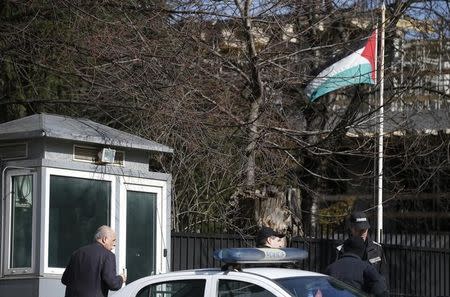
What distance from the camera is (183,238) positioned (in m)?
13.3

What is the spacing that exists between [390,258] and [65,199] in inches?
254

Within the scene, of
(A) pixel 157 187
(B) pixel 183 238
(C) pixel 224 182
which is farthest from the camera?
(C) pixel 224 182

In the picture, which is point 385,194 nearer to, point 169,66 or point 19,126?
point 169,66

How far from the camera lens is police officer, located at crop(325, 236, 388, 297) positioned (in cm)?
865

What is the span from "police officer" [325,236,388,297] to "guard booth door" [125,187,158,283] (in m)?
3.71

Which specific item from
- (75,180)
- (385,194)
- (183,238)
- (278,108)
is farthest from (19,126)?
(385,194)

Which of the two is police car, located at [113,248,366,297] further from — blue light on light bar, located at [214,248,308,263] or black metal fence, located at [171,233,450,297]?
black metal fence, located at [171,233,450,297]

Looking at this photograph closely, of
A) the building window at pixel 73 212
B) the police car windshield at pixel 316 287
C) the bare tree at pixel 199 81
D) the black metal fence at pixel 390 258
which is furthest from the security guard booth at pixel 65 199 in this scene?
the police car windshield at pixel 316 287

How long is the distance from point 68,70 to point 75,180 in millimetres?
2757

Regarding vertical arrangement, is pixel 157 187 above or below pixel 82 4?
below

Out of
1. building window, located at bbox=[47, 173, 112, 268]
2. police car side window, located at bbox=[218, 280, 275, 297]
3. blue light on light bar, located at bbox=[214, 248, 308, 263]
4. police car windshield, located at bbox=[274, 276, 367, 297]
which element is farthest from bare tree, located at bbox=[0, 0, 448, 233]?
police car side window, located at bbox=[218, 280, 275, 297]

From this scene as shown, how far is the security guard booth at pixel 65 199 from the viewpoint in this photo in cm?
1088

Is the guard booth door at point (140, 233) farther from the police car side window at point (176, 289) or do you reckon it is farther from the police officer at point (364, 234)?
the police car side window at point (176, 289)

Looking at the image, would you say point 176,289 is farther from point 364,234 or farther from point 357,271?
point 364,234
